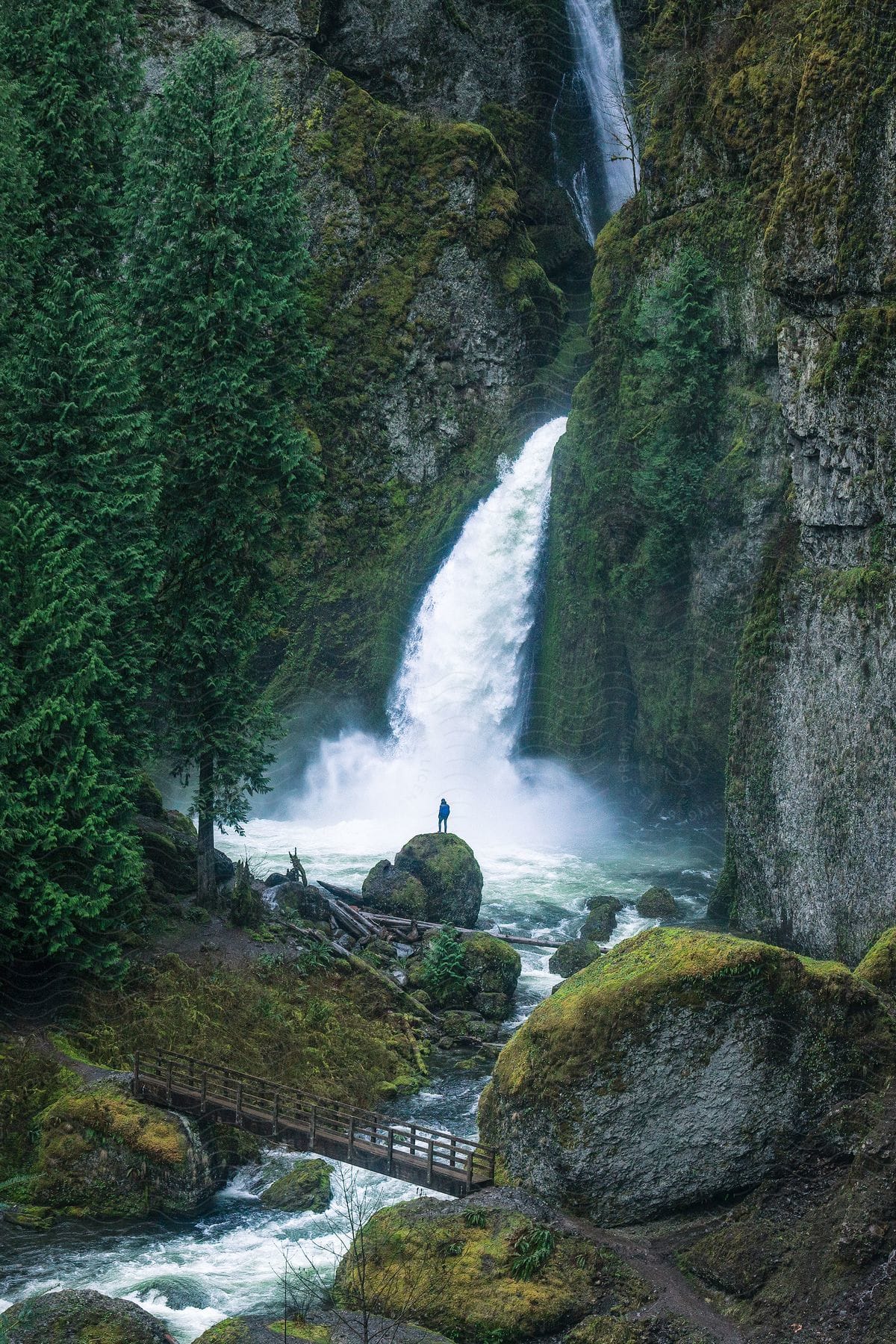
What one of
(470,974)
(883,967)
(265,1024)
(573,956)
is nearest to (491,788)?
(573,956)

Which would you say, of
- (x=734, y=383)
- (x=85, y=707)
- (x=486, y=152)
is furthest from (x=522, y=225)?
(x=85, y=707)

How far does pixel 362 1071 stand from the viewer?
80.3 ft

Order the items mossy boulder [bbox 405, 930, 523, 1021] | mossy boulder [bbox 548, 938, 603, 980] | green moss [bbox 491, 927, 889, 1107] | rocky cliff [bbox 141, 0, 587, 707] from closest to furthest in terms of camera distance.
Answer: green moss [bbox 491, 927, 889, 1107], mossy boulder [bbox 405, 930, 523, 1021], mossy boulder [bbox 548, 938, 603, 980], rocky cliff [bbox 141, 0, 587, 707]

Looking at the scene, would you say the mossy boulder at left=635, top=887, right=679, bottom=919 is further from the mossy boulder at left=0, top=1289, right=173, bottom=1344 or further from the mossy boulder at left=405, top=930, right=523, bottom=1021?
the mossy boulder at left=0, top=1289, right=173, bottom=1344

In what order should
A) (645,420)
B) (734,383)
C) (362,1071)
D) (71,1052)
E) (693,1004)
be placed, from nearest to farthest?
(693,1004) < (71,1052) < (362,1071) < (734,383) < (645,420)

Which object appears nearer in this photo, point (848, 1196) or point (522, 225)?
point (848, 1196)

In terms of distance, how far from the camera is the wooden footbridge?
18.3 meters

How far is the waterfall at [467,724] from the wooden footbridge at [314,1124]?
→ 19646 millimetres

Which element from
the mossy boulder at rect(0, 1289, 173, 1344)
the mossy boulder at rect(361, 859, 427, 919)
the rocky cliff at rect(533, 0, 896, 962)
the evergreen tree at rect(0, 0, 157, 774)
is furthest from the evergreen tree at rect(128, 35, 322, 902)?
the mossy boulder at rect(0, 1289, 173, 1344)

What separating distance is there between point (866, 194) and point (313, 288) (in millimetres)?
23908

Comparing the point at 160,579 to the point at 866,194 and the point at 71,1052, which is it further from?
the point at 866,194

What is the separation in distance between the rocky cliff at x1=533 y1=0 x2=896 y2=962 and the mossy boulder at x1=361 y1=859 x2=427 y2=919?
7077 mm

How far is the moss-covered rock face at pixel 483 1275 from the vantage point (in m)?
15.6

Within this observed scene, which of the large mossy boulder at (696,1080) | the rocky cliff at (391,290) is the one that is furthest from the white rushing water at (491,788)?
the large mossy boulder at (696,1080)
